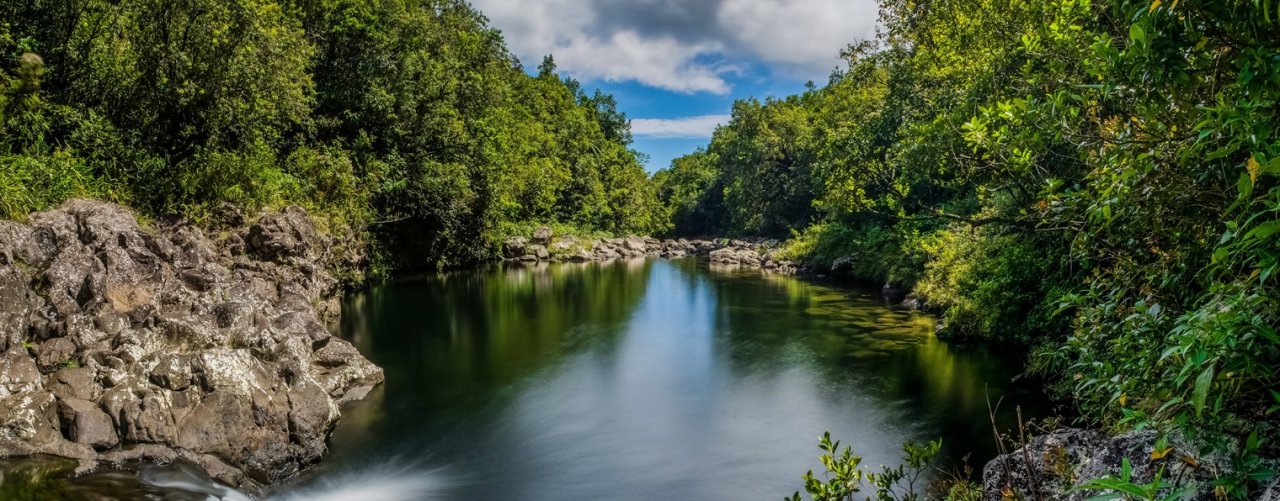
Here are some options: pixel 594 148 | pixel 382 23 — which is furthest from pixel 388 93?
pixel 594 148

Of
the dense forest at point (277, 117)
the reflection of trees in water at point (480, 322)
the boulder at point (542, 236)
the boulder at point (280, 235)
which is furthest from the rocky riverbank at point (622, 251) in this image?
the boulder at point (280, 235)

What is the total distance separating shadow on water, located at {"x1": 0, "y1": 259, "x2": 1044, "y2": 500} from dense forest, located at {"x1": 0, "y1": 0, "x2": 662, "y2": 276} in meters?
5.58

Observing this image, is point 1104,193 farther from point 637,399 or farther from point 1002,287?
point 1002,287

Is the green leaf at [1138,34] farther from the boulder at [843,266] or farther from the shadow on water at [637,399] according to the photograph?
the boulder at [843,266]

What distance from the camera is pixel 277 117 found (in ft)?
69.8

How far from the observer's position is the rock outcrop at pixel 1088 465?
3425mm

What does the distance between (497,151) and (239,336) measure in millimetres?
24158

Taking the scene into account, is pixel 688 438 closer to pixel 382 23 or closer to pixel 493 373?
pixel 493 373

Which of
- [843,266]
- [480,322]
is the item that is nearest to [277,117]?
[480,322]

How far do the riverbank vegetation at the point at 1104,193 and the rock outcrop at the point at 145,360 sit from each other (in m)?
10.1

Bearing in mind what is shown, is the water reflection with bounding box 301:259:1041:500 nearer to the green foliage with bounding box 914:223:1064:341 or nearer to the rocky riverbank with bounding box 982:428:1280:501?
the green foliage with bounding box 914:223:1064:341

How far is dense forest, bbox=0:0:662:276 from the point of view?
590 inches

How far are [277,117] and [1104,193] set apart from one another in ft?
73.6

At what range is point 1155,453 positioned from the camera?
11.1ft
